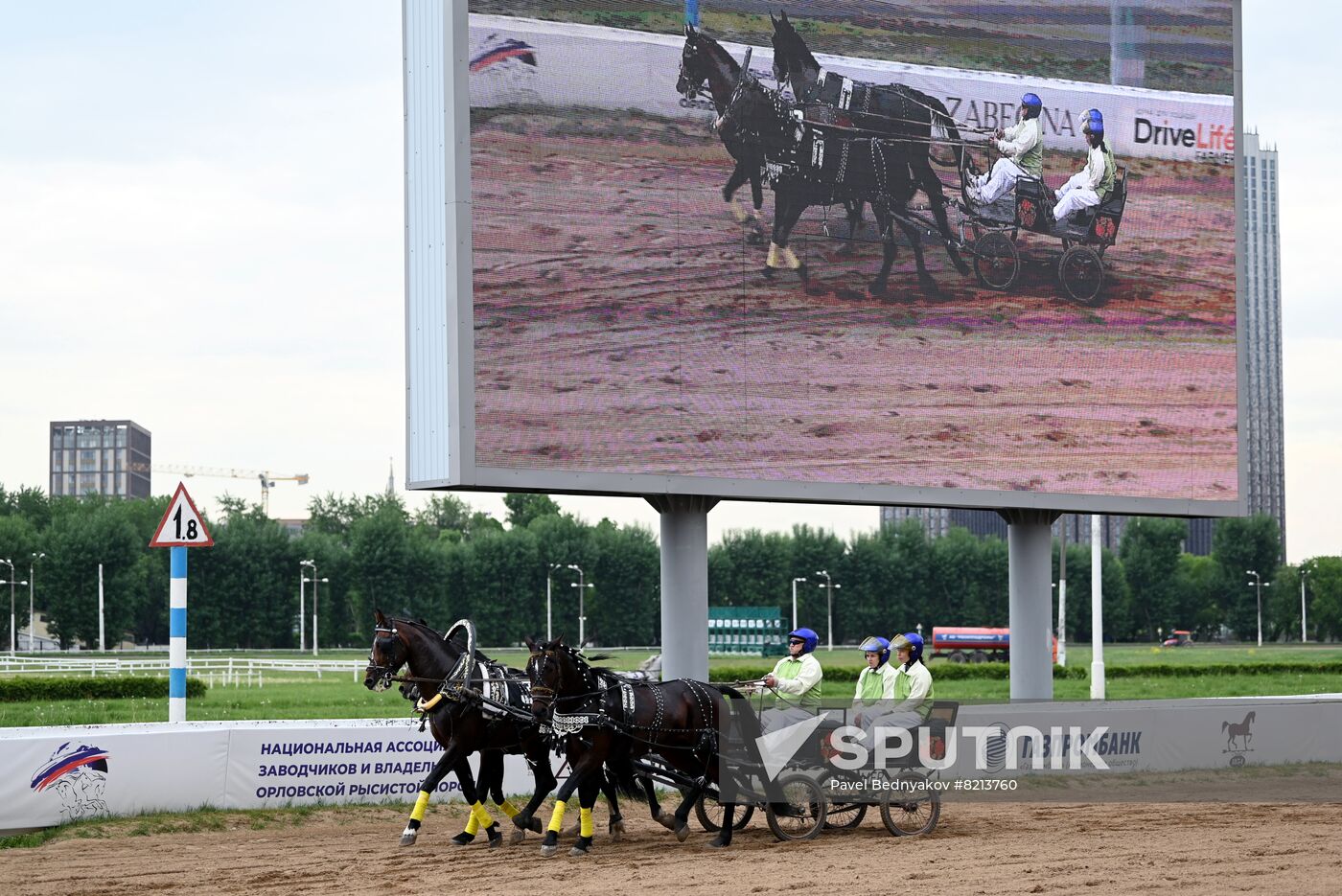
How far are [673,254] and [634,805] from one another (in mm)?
5623

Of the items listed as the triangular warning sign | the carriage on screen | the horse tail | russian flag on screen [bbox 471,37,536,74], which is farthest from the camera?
the horse tail

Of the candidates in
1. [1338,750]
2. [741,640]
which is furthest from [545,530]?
[1338,750]

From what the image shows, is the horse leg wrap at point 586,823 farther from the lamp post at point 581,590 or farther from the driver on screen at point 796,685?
the lamp post at point 581,590

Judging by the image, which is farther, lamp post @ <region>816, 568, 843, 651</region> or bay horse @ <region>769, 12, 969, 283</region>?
lamp post @ <region>816, 568, 843, 651</region>

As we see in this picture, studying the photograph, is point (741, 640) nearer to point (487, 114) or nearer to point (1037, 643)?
point (1037, 643)

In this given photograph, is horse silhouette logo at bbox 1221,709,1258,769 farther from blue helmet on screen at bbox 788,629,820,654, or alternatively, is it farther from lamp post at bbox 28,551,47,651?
lamp post at bbox 28,551,47,651

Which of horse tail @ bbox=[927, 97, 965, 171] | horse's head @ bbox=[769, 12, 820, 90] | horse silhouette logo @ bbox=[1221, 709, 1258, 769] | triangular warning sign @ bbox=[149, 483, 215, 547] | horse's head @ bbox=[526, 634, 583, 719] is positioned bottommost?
horse silhouette logo @ bbox=[1221, 709, 1258, 769]

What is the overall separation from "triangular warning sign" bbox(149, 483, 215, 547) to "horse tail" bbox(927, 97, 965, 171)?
8.69 meters

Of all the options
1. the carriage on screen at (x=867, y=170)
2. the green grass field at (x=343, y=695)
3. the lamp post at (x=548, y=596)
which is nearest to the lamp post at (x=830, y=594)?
the lamp post at (x=548, y=596)

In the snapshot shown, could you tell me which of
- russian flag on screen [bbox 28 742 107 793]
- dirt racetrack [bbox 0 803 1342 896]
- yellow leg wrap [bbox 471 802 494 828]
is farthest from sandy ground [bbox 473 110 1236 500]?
russian flag on screen [bbox 28 742 107 793]

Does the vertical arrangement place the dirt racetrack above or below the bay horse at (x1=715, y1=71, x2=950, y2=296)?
below

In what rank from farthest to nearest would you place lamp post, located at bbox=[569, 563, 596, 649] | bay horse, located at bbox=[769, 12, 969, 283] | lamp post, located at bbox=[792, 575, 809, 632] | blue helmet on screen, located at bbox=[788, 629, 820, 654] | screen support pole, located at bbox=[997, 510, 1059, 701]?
lamp post, located at bbox=[792, 575, 809, 632] → lamp post, located at bbox=[569, 563, 596, 649] → screen support pole, located at bbox=[997, 510, 1059, 701] → bay horse, located at bbox=[769, 12, 969, 283] → blue helmet on screen, located at bbox=[788, 629, 820, 654]

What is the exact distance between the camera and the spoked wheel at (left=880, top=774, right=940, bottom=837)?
13070mm

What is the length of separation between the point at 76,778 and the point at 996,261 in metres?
10.8
